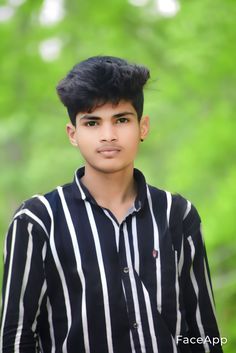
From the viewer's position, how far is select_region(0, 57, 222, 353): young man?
6.97 feet

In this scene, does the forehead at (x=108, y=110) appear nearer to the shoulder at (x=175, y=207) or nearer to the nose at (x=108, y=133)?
the nose at (x=108, y=133)

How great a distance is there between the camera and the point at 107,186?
2.33 m

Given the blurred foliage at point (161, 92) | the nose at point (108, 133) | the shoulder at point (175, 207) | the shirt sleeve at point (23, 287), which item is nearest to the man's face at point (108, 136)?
the nose at point (108, 133)

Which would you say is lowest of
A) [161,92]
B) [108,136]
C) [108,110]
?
[108,136]

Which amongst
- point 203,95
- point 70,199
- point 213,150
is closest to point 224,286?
point 213,150

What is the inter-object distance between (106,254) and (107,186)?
0.94 feet

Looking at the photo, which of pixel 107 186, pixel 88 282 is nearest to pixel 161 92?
pixel 107 186

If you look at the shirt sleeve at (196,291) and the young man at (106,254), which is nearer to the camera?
the young man at (106,254)

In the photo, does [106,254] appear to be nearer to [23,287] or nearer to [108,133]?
[23,287]

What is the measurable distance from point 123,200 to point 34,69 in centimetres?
908

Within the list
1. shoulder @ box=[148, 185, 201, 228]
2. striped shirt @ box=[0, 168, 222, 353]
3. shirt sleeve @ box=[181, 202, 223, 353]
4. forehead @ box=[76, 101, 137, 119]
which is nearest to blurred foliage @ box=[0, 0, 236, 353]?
shirt sleeve @ box=[181, 202, 223, 353]

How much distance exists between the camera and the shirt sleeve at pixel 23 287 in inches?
83.3

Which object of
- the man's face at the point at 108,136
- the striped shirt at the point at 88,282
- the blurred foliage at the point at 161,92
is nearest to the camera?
the striped shirt at the point at 88,282

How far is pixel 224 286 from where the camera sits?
8016mm
